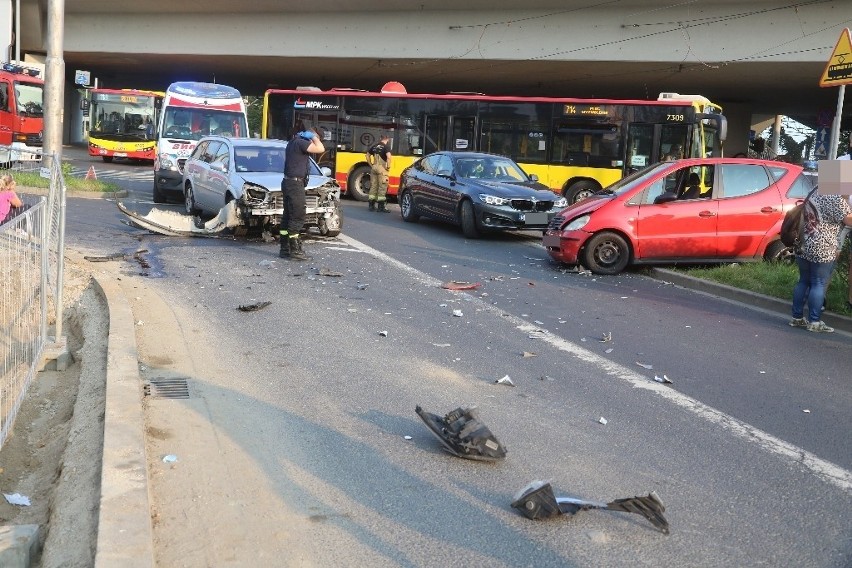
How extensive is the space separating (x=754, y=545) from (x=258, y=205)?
11.5 meters

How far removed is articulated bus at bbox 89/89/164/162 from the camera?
3841 centimetres

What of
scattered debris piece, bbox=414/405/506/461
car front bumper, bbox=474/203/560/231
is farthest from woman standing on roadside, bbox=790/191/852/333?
car front bumper, bbox=474/203/560/231

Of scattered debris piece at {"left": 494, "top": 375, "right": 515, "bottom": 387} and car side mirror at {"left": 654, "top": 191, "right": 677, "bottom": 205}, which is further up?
car side mirror at {"left": 654, "top": 191, "right": 677, "bottom": 205}

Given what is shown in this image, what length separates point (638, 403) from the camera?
6594mm

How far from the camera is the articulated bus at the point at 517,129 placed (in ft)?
76.8

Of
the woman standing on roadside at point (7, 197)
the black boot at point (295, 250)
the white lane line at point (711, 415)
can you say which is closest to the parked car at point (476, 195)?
the black boot at point (295, 250)

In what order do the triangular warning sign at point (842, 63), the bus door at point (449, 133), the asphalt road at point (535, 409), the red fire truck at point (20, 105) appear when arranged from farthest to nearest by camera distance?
1. the red fire truck at point (20, 105)
2. the bus door at point (449, 133)
3. the triangular warning sign at point (842, 63)
4. the asphalt road at point (535, 409)

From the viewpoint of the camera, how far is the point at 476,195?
56.8 ft

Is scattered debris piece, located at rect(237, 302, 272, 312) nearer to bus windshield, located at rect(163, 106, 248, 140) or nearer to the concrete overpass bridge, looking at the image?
bus windshield, located at rect(163, 106, 248, 140)

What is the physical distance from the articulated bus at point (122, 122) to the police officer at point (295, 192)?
26.7 meters

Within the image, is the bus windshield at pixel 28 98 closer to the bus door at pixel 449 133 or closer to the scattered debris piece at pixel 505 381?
the bus door at pixel 449 133

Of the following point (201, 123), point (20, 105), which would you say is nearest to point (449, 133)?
point (201, 123)

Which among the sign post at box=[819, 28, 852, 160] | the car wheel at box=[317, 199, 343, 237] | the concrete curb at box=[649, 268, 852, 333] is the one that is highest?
the sign post at box=[819, 28, 852, 160]

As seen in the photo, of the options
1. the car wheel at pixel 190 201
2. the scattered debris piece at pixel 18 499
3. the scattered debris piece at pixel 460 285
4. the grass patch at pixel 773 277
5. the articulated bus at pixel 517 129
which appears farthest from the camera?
the articulated bus at pixel 517 129
